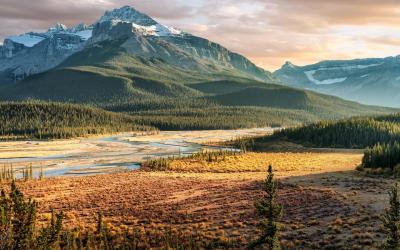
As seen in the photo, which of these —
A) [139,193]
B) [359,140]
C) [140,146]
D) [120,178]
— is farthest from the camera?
[140,146]

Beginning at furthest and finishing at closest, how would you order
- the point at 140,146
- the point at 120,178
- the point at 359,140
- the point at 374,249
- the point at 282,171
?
the point at 140,146
the point at 359,140
the point at 282,171
the point at 120,178
the point at 374,249

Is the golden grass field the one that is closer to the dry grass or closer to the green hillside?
the dry grass

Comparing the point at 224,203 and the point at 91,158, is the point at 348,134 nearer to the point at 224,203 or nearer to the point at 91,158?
the point at 91,158

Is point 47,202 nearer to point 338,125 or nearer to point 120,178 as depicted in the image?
point 120,178

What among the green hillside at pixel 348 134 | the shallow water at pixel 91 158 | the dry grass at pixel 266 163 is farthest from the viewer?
the green hillside at pixel 348 134

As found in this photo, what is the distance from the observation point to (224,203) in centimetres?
7212

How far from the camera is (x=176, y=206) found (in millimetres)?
71938

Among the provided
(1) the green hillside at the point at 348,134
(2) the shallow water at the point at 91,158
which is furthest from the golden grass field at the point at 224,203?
(1) the green hillside at the point at 348,134

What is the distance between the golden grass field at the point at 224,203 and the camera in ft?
177

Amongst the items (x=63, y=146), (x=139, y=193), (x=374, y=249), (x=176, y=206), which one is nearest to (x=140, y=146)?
(x=63, y=146)

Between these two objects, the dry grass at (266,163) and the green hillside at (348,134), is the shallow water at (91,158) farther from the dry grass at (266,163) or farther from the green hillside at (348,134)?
the green hillside at (348,134)

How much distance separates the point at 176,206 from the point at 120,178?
35259 mm

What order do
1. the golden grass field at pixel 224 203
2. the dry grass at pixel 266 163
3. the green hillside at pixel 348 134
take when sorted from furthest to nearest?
the green hillside at pixel 348 134
the dry grass at pixel 266 163
the golden grass field at pixel 224 203

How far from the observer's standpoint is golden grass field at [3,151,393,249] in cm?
5400
